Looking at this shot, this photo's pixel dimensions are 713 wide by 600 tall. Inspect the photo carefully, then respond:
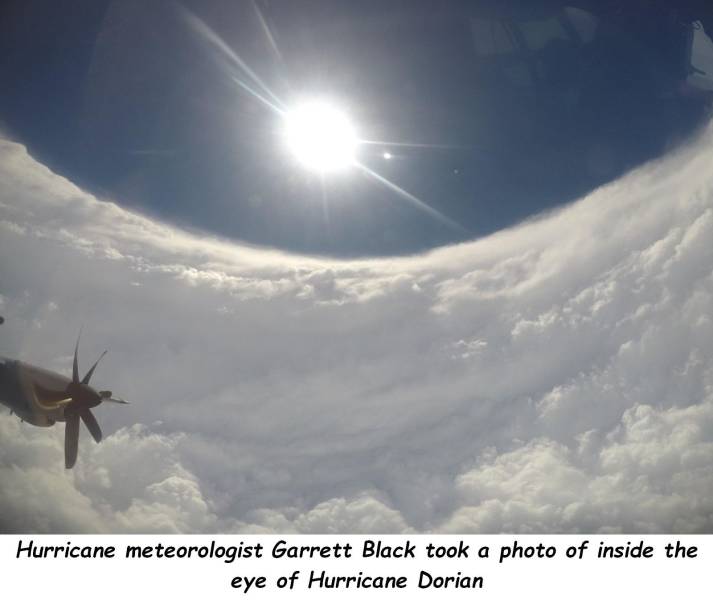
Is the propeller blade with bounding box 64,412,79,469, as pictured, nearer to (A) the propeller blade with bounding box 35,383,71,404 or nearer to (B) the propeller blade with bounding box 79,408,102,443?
(B) the propeller blade with bounding box 79,408,102,443

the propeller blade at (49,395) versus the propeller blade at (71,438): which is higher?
the propeller blade at (49,395)

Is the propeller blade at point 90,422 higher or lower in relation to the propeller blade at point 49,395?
lower

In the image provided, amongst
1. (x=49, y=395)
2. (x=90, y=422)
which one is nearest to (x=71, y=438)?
(x=90, y=422)

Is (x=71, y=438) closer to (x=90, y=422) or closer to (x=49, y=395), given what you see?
(x=90, y=422)

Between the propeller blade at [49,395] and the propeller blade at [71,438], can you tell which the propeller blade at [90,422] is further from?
the propeller blade at [49,395]

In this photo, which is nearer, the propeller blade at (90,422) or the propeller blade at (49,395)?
the propeller blade at (49,395)
